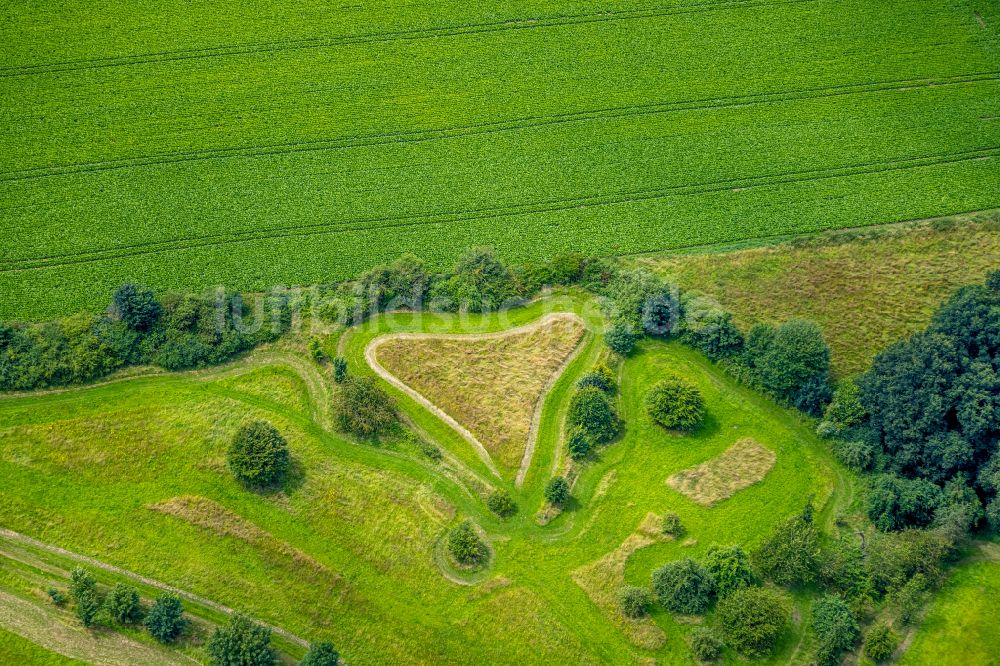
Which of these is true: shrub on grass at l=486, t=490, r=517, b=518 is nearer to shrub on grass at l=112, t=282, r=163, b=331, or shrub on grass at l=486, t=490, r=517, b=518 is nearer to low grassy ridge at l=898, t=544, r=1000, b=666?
low grassy ridge at l=898, t=544, r=1000, b=666

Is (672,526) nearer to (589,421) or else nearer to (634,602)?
(634,602)

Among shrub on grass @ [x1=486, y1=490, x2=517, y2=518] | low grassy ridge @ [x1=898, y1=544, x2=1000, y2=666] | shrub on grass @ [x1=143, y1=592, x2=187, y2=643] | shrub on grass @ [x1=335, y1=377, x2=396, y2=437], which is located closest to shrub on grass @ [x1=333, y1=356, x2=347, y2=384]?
shrub on grass @ [x1=335, y1=377, x2=396, y2=437]

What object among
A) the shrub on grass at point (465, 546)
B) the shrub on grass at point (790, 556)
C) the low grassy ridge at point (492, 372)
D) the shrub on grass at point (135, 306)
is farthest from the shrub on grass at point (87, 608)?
the shrub on grass at point (790, 556)

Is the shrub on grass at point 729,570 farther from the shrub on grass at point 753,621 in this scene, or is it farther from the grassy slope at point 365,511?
the grassy slope at point 365,511

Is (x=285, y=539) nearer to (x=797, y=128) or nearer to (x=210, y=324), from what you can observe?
(x=210, y=324)

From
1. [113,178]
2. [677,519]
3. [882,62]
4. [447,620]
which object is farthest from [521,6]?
[447,620]

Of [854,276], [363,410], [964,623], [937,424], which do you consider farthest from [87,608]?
[854,276]
